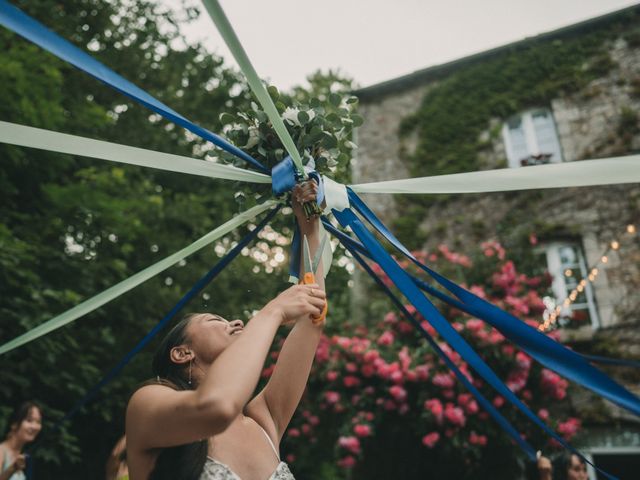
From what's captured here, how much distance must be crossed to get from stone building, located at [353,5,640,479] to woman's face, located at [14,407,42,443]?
6151mm

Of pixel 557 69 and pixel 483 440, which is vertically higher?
pixel 557 69

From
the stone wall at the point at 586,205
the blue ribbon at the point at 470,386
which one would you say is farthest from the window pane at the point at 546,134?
the blue ribbon at the point at 470,386

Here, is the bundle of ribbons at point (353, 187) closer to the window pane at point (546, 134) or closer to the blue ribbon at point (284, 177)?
the blue ribbon at point (284, 177)

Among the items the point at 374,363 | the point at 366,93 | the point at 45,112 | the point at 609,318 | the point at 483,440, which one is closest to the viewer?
the point at 45,112

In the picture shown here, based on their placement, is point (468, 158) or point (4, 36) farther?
point (468, 158)

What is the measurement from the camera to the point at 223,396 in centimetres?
114

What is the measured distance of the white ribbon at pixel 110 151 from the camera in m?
1.66

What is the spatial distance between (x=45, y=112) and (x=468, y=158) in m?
6.54

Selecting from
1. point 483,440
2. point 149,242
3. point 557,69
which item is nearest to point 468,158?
point 557,69

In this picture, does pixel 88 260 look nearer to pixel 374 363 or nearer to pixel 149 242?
pixel 149 242

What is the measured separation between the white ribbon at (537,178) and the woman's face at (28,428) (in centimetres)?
330

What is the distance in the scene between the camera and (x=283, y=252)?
1073 centimetres

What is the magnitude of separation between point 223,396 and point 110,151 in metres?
1.11

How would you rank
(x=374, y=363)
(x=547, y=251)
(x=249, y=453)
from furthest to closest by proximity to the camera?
1. (x=547, y=251)
2. (x=374, y=363)
3. (x=249, y=453)
